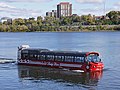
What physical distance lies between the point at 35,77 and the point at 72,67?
8169 mm

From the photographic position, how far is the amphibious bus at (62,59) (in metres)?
65.0

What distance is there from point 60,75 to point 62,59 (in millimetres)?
6855

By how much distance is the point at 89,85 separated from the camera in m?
53.8

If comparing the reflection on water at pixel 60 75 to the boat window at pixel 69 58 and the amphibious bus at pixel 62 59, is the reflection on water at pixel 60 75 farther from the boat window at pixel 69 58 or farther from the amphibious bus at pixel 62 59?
the boat window at pixel 69 58

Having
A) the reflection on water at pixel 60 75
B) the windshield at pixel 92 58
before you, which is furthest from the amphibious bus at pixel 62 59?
the reflection on water at pixel 60 75

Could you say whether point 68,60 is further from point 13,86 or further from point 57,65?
point 13,86

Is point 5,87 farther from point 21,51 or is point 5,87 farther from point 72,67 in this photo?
point 21,51

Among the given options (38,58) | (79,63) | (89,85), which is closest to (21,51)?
(38,58)

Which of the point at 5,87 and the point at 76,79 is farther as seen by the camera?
the point at 76,79

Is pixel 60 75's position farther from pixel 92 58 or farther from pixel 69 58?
pixel 92 58

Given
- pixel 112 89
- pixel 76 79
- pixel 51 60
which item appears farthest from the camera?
pixel 51 60

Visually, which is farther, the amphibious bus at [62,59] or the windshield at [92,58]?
the windshield at [92,58]

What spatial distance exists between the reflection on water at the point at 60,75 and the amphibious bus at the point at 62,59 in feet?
4.50

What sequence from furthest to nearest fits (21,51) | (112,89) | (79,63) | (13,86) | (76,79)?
(21,51)
(79,63)
(76,79)
(13,86)
(112,89)
